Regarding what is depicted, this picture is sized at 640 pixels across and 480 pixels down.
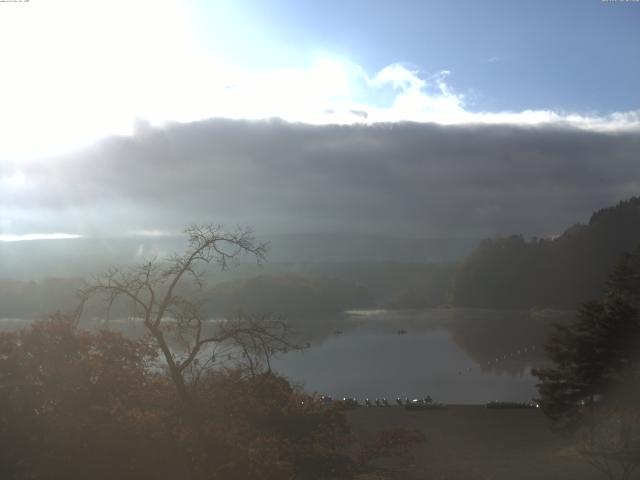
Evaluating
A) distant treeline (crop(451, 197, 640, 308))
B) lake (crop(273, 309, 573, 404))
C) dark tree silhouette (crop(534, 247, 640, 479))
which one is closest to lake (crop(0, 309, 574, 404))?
lake (crop(273, 309, 573, 404))

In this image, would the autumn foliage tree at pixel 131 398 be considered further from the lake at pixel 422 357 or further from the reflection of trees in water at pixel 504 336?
the reflection of trees in water at pixel 504 336

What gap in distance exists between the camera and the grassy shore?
13.5m

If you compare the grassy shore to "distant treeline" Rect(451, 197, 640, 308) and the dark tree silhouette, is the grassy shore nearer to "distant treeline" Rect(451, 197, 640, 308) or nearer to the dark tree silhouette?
the dark tree silhouette

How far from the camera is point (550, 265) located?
80.4m

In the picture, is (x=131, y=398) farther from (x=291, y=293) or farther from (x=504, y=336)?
(x=291, y=293)

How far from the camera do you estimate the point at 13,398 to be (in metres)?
7.68

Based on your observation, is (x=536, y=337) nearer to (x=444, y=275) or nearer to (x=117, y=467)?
(x=117, y=467)

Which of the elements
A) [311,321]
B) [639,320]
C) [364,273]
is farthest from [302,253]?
[639,320]

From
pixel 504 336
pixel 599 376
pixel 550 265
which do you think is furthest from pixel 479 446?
pixel 550 265

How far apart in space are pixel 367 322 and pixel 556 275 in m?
27.8

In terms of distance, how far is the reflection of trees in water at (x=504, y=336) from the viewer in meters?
38.0

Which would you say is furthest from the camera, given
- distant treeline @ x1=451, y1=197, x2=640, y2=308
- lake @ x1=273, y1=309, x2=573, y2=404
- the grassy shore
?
distant treeline @ x1=451, y1=197, x2=640, y2=308

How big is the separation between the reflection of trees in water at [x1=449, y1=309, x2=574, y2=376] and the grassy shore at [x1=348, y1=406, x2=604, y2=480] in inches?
439

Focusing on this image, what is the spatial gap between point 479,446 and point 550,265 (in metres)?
68.4
